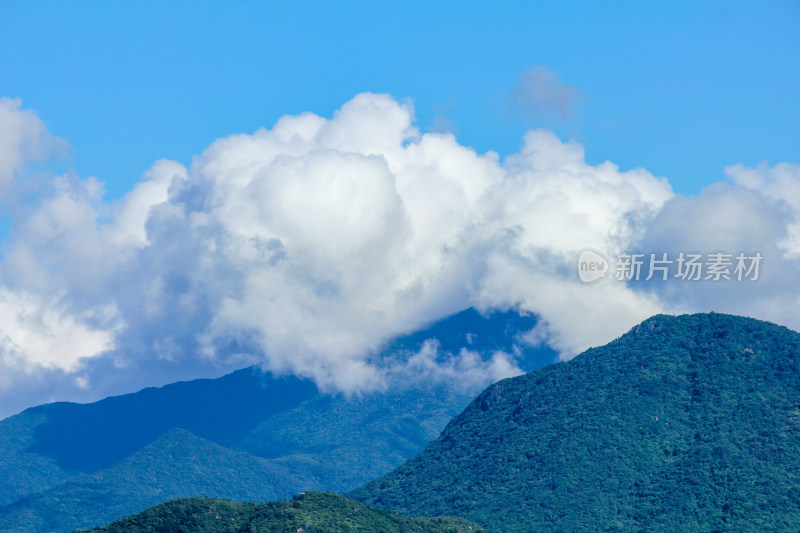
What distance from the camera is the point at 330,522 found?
654 ft

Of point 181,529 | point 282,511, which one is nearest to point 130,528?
point 181,529

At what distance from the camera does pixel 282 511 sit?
198250 millimetres

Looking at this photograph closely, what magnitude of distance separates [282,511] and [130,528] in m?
24.7

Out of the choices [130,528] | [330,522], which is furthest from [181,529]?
[330,522]

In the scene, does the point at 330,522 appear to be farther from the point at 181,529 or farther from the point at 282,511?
the point at 181,529

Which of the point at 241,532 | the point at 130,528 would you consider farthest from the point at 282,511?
the point at 130,528

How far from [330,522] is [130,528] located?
32.5 meters

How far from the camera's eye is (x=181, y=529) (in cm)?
19975

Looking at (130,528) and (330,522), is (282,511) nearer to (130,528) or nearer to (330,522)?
(330,522)

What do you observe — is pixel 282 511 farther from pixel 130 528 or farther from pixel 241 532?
pixel 130 528

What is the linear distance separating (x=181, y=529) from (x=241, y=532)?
36.0 ft

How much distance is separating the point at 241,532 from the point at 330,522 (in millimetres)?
14631

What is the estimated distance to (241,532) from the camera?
19625 cm

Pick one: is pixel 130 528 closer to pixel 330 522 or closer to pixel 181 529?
pixel 181 529
